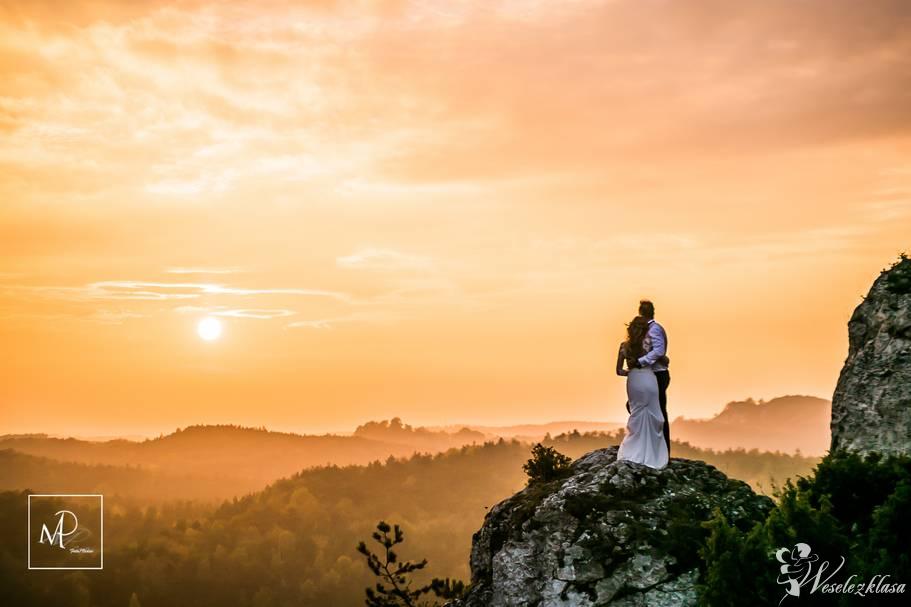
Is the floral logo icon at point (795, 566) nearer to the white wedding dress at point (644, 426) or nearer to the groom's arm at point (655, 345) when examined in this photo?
the white wedding dress at point (644, 426)

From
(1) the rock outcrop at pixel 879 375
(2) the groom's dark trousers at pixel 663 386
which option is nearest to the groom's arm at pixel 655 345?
(2) the groom's dark trousers at pixel 663 386

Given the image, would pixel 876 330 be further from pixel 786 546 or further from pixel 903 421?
pixel 786 546

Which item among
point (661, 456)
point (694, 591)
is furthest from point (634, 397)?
point (694, 591)

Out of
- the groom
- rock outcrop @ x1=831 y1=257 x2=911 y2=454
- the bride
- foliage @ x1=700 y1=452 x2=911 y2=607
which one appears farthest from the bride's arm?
foliage @ x1=700 y1=452 x2=911 y2=607

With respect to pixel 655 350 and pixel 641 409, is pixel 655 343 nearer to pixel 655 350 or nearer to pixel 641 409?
pixel 655 350

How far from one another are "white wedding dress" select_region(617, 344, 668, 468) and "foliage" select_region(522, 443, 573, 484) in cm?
146

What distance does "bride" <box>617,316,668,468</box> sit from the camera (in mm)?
19000

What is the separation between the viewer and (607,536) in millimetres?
16984

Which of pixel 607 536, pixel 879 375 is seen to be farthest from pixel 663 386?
pixel 879 375

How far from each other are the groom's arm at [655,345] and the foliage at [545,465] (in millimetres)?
3129

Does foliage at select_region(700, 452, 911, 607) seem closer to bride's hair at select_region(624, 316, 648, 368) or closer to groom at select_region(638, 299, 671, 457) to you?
groom at select_region(638, 299, 671, 457)

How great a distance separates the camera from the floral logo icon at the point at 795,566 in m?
13.9

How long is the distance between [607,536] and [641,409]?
135 inches

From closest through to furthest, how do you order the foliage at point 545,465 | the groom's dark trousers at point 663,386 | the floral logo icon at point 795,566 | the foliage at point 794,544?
the foliage at point 794,544, the floral logo icon at point 795,566, the groom's dark trousers at point 663,386, the foliage at point 545,465
